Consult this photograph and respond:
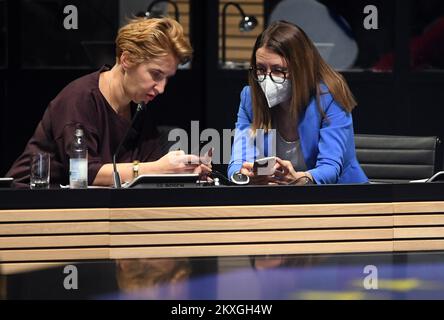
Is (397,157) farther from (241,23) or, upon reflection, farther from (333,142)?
(241,23)

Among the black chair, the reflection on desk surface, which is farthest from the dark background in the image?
the reflection on desk surface

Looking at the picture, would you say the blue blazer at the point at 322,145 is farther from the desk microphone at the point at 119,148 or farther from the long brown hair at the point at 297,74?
the desk microphone at the point at 119,148

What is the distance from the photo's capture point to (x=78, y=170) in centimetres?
395

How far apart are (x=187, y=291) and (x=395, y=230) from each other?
0.95 meters

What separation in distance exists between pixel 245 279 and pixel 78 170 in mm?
818

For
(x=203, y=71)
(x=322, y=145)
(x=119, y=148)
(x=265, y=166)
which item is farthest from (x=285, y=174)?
(x=203, y=71)

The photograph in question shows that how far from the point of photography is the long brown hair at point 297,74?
4383 mm

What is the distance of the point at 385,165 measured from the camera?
17.2 ft

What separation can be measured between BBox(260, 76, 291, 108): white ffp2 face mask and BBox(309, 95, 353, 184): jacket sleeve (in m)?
0.20

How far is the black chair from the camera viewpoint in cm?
518

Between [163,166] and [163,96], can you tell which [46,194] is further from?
→ [163,96]

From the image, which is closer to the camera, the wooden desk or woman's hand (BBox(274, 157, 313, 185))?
the wooden desk

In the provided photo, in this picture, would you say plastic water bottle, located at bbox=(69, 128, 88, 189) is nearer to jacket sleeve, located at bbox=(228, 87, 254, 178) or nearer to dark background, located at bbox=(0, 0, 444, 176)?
jacket sleeve, located at bbox=(228, 87, 254, 178)
